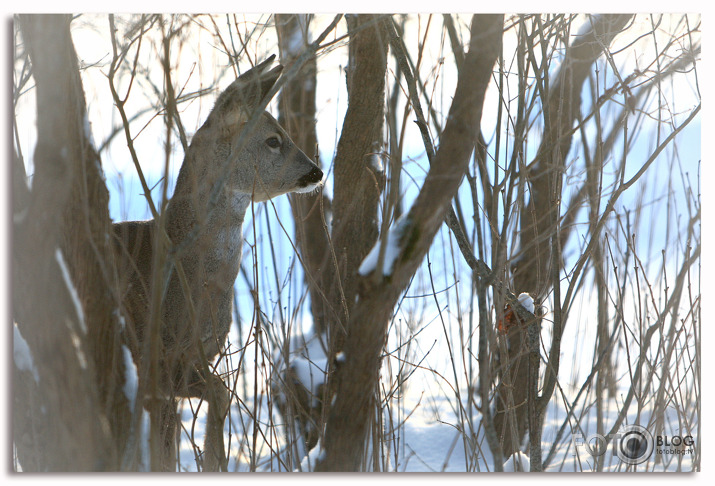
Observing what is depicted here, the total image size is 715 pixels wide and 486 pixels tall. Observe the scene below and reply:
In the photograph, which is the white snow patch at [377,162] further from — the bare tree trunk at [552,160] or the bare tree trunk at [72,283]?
the bare tree trunk at [72,283]

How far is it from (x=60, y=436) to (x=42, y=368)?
0.19 m

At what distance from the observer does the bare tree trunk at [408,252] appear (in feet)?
5.00

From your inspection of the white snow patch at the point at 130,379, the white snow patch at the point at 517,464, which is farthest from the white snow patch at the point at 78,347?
the white snow patch at the point at 517,464

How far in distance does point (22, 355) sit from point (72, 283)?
0.40 m

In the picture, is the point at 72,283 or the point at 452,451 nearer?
the point at 72,283

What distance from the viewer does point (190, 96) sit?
206cm

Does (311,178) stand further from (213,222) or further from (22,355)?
(22,355)

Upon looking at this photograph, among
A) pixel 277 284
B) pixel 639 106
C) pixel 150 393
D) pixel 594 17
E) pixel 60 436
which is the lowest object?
pixel 60 436

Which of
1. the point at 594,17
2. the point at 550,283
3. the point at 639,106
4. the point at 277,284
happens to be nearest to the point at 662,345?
the point at 550,283

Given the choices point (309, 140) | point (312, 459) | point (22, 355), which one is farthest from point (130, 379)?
point (309, 140)

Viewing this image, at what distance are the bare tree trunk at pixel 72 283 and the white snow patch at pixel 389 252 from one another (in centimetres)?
72

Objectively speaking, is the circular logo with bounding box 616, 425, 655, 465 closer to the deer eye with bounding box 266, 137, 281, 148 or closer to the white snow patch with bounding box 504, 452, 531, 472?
the white snow patch with bounding box 504, 452, 531, 472

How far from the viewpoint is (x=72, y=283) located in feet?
5.91

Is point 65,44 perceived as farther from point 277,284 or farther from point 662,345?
point 662,345
